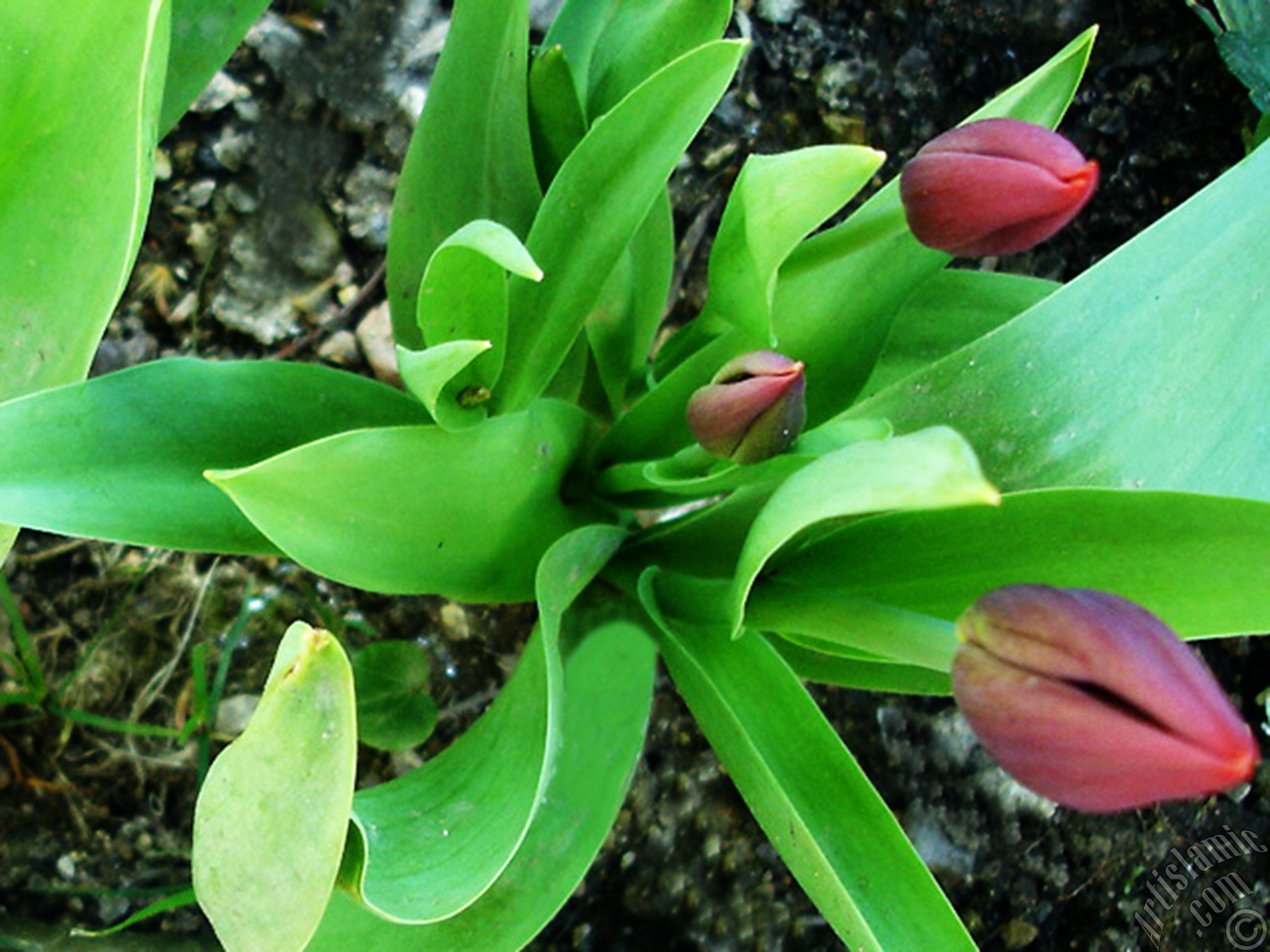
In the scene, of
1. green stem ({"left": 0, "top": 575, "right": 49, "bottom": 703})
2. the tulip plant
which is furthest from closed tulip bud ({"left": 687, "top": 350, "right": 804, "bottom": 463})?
green stem ({"left": 0, "top": 575, "right": 49, "bottom": 703})

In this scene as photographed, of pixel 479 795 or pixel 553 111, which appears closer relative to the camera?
pixel 479 795

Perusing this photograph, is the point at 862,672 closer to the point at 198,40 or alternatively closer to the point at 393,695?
the point at 393,695

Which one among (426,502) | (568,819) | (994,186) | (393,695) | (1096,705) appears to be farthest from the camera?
(393,695)

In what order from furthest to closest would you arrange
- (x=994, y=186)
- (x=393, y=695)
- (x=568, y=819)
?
(x=393, y=695) < (x=568, y=819) < (x=994, y=186)

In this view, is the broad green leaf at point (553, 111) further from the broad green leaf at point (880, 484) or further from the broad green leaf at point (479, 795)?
the broad green leaf at point (880, 484)

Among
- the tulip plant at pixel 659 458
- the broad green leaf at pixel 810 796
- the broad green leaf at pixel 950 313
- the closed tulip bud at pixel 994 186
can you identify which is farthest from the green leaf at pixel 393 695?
the closed tulip bud at pixel 994 186

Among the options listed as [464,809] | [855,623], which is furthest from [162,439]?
[855,623]

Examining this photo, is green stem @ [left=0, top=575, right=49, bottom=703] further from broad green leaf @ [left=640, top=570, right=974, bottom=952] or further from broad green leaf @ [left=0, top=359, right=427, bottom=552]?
broad green leaf @ [left=640, top=570, right=974, bottom=952]
